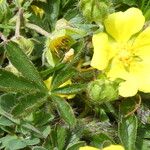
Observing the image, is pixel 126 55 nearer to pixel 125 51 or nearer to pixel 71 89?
pixel 125 51

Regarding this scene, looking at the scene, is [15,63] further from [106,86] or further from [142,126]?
[142,126]

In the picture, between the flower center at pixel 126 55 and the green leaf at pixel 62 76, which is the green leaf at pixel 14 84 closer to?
the green leaf at pixel 62 76

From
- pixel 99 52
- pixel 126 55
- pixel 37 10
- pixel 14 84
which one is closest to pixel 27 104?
pixel 14 84

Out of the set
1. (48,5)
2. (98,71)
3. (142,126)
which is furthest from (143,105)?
(48,5)

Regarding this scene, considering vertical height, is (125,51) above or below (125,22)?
below

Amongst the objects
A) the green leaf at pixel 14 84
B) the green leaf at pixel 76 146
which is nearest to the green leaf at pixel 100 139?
the green leaf at pixel 76 146

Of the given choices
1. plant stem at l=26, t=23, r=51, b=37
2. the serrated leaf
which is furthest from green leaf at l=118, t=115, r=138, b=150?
plant stem at l=26, t=23, r=51, b=37
